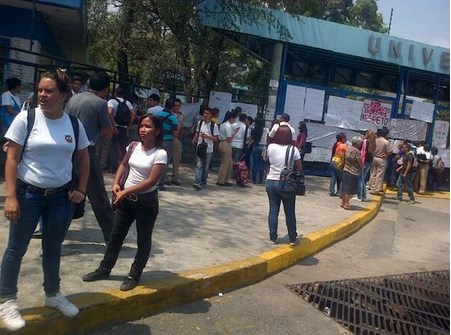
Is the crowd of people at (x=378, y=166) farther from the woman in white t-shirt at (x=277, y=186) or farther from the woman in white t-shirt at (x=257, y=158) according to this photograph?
the woman in white t-shirt at (x=277, y=186)

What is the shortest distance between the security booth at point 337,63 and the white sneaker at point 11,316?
995 cm

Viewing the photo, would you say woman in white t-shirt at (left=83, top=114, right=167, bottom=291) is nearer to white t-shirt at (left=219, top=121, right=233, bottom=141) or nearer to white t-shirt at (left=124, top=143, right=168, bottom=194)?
white t-shirt at (left=124, top=143, right=168, bottom=194)

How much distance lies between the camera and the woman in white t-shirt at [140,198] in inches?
167

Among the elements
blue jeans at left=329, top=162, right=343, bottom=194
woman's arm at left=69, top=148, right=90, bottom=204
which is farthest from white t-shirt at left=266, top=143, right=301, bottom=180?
blue jeans at left=329, top=162, right=343, bottom=194

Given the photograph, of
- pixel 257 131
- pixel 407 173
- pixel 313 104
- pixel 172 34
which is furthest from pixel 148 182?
pixel 313 104

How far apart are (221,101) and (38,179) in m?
9.94

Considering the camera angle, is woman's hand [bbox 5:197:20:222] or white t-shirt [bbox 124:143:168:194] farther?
white t-shirt [bbox 124:143:168:194]

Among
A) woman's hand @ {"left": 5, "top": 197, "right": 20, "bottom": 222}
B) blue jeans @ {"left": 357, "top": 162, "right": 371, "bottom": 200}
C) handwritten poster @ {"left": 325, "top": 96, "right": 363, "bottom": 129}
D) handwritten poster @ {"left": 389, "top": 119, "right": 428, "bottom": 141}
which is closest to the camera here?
woman's hand @ {"left": 5, "top": 197, "right": 20, "bottom": 222}

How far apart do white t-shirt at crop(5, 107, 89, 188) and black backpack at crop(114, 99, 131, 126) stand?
209 inches

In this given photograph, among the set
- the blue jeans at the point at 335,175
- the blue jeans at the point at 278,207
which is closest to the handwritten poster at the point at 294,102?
the blue jeans at the point at 335,175

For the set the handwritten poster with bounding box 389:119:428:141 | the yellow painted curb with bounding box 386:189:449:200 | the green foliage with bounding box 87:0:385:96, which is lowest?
the yellow painted curb with bounding box 386:189:449:200

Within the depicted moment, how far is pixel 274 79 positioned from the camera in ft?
44.9

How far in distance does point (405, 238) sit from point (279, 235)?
2967mm

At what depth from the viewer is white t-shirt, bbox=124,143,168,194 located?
429cm
